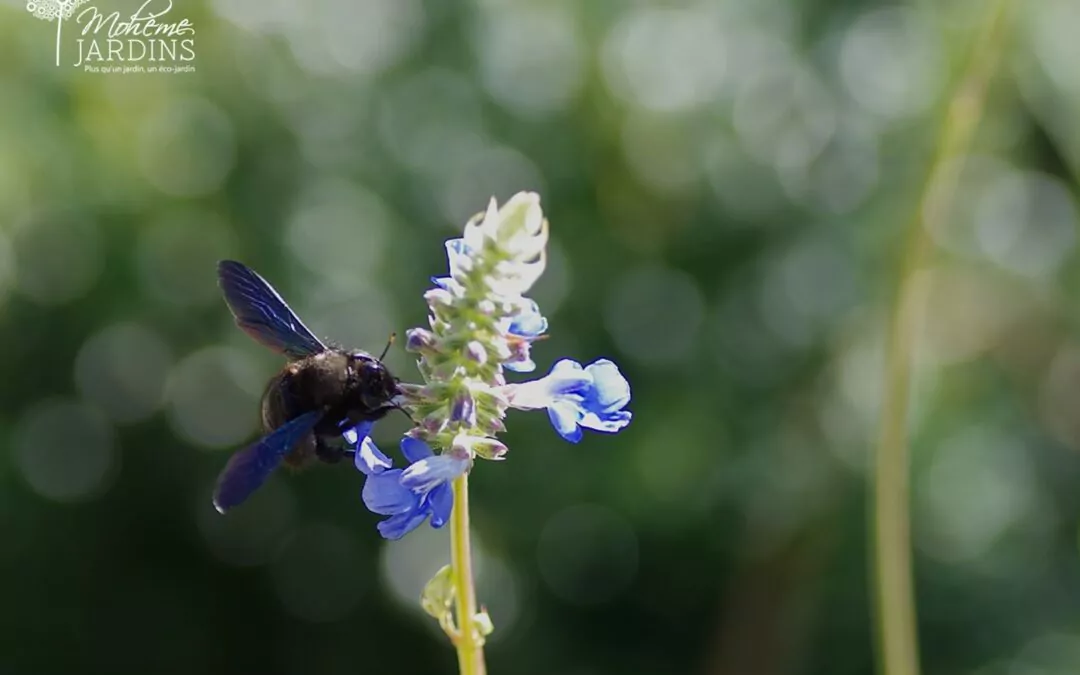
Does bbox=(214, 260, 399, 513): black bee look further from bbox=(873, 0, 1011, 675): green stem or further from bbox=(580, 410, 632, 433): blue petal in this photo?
bbox=(873, 0, 1011, 675): green stem

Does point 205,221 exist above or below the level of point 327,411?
above

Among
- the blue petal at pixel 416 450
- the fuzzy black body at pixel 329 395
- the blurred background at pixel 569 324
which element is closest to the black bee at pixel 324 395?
the fuzzy black body at pixel 329 395

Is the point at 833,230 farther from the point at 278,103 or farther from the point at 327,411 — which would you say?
the point at 327,411

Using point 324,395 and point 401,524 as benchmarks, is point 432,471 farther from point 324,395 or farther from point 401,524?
point 324,395

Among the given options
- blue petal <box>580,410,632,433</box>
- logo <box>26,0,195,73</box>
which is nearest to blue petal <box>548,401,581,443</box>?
blue petal <box>580,410,632,433</box>

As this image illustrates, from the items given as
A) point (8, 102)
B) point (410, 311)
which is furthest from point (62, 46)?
point (410, 311)

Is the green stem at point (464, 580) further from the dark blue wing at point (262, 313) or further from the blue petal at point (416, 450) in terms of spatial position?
the dark blue wing at point (262, 313)
